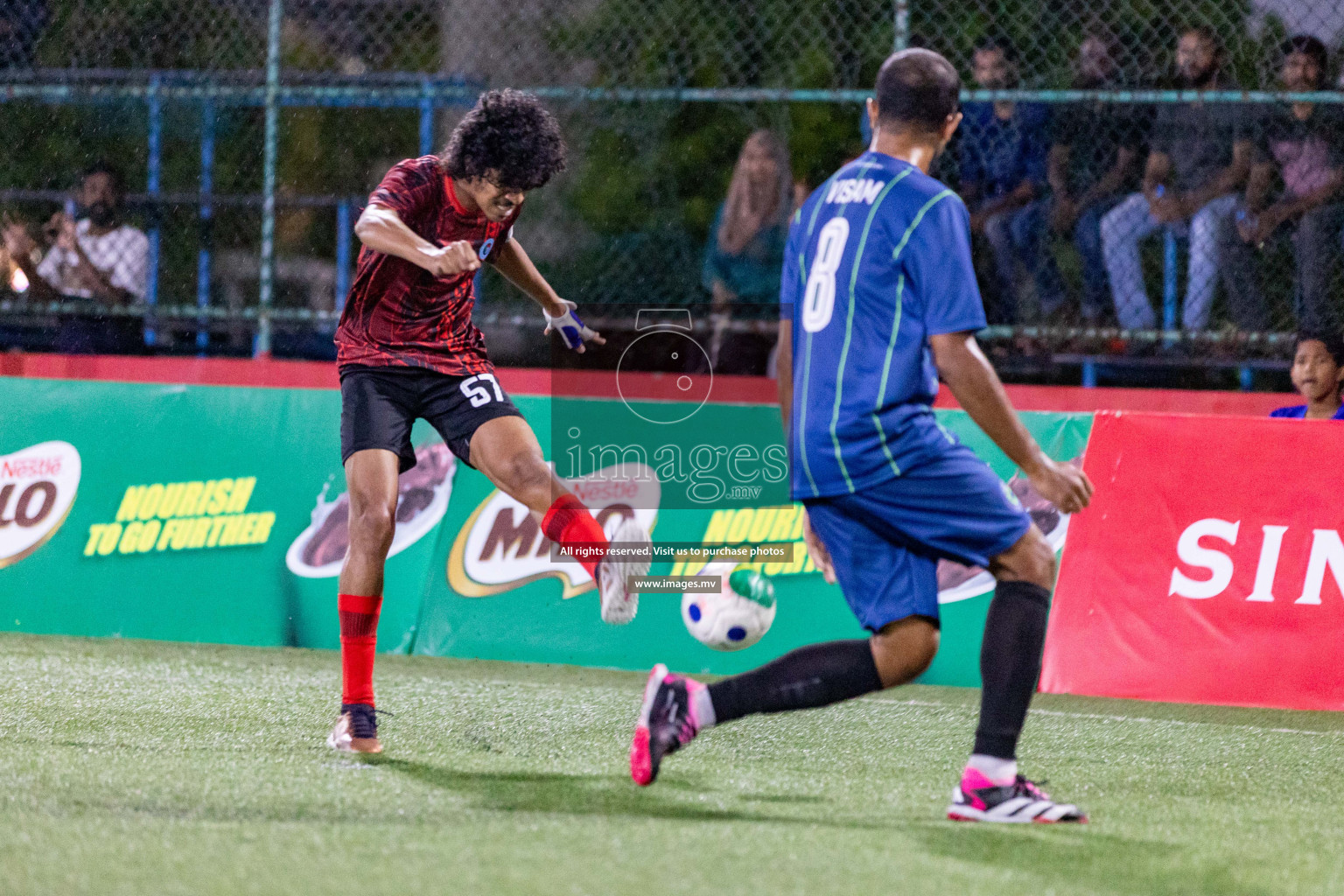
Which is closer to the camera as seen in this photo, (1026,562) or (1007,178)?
(1026,562)

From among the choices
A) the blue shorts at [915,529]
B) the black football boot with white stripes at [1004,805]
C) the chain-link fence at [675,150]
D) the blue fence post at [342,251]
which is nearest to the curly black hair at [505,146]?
the blue shorts at [915,529]

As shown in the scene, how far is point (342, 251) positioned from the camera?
31.2 ft

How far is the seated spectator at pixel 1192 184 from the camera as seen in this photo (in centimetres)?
811

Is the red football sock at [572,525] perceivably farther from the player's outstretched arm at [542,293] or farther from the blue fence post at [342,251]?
the blue fence post at [342,251]

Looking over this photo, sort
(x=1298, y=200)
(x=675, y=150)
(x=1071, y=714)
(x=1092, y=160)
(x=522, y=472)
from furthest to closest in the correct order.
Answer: (x=675, y=150), (x=1092, y=160), (x=1298, y=200), (x=1071, y=714), (x=522, y=472)

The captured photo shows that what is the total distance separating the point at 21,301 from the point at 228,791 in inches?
257

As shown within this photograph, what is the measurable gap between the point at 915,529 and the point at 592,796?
1.12 meters

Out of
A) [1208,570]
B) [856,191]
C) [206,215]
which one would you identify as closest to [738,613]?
[856,191]

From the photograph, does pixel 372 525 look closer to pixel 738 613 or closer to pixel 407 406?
pixel 407 406

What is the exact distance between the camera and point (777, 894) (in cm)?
318

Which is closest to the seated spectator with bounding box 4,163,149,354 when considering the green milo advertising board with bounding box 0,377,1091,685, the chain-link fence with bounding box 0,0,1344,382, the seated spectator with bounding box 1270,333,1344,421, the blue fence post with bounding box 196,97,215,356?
the chain-link fence with bounding box 0,0,1344,382

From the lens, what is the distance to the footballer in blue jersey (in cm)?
379

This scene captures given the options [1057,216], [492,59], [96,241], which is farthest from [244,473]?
[1057,216]

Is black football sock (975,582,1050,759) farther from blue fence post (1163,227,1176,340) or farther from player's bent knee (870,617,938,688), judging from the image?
blue fence post (1163,227,1176,340)
